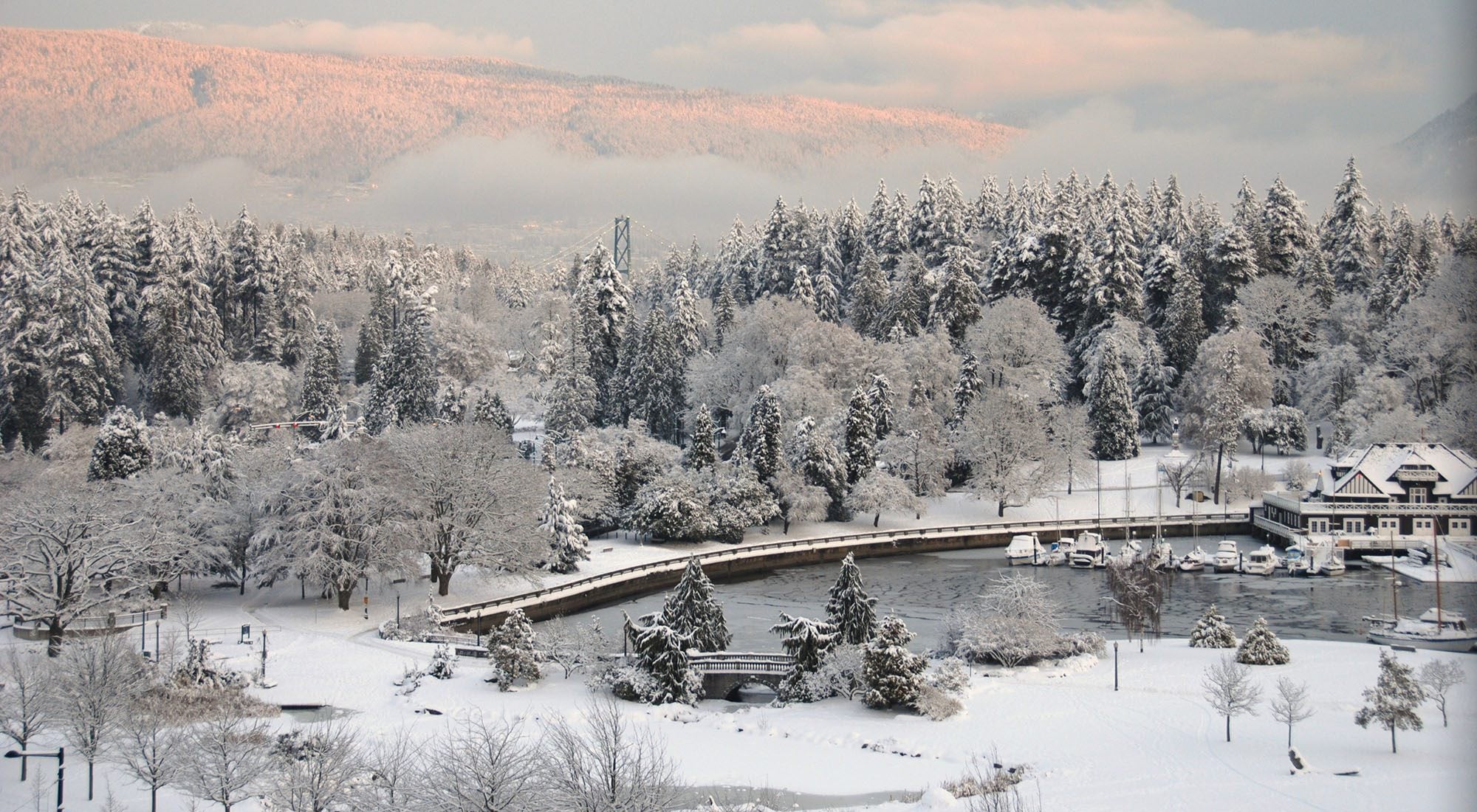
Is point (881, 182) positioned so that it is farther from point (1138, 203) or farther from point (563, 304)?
point (563, 304)

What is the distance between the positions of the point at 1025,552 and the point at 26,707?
4431 cm

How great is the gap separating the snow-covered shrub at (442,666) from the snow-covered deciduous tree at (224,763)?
10675 mm

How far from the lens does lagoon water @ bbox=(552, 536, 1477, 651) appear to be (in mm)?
46719

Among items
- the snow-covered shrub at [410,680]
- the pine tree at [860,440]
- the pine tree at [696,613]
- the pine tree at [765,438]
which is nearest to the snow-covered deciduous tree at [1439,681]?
the pine tree at [696,613]

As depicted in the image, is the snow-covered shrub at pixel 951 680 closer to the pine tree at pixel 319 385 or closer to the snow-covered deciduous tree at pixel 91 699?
the snow-covered deciduous tree at pixel 91 699

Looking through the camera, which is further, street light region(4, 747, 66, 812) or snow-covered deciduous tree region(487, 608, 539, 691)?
snow-covered deciduous tree region(487, 608, 539, 691)

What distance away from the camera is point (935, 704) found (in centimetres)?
3344

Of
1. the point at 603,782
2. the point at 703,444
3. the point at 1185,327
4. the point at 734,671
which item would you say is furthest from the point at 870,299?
the point at 603,782

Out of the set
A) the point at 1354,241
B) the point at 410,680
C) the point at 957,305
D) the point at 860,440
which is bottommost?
the point at 410,680

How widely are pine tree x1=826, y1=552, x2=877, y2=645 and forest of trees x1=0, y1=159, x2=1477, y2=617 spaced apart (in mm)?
15442

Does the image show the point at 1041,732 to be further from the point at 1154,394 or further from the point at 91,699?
the point at 1154,394

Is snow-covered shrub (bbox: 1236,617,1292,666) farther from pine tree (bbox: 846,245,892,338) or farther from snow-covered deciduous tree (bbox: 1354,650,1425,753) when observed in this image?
pine tree (bbox: 846,245,892,338)

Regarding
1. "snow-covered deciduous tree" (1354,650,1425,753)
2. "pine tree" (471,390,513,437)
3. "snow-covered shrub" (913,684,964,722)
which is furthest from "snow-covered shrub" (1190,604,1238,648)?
"pine tree" (471,390,513,437)

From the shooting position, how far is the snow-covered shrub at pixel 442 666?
1459 inches
